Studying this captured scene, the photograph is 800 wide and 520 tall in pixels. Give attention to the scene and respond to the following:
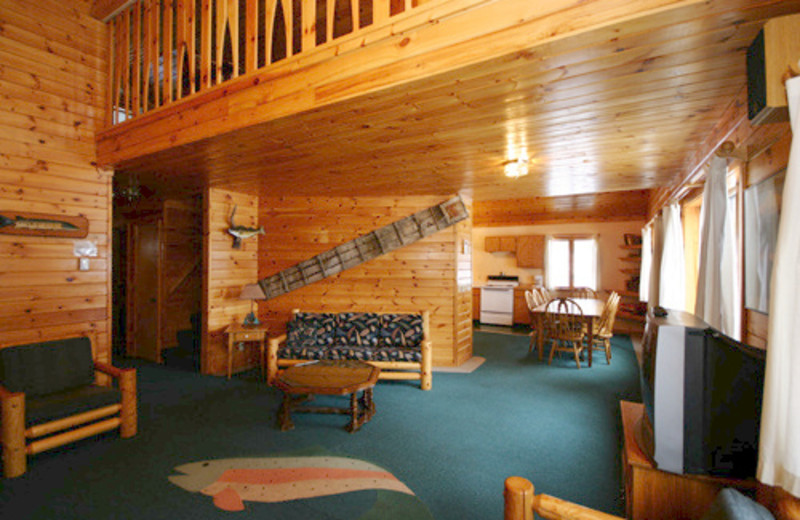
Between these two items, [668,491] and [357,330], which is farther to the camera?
[357,330]

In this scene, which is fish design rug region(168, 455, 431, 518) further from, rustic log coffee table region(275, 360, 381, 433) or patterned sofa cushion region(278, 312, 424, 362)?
patterned sofa cushion region(278, 312, 424, 362)

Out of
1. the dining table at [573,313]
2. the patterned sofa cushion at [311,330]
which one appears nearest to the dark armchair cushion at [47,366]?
the patterned sofa cushion at [311,330]

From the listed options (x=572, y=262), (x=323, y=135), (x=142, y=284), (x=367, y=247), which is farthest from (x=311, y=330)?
(x=572, y=262)

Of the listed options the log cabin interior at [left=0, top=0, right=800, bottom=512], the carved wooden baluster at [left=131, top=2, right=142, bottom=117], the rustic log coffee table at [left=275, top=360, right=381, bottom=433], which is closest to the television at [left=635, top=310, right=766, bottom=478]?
the log cabin interior at [left=0, top=0, right=800, bottom=512]

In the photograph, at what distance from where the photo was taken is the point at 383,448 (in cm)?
287

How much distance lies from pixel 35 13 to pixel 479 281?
7932 mm

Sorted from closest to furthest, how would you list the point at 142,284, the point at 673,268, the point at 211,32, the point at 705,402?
the point at 705,402
the point at 211,32
the point at 673,268
the point at 142,284

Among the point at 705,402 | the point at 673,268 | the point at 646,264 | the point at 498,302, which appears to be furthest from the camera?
the point at 498,302

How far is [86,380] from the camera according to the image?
3145mm

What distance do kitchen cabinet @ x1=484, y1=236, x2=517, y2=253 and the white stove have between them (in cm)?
69

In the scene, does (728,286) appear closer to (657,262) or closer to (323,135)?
(657,262)

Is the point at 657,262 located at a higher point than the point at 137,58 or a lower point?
lower

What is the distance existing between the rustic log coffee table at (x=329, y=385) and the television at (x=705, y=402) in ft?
7.15

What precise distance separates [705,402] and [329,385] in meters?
2.49
